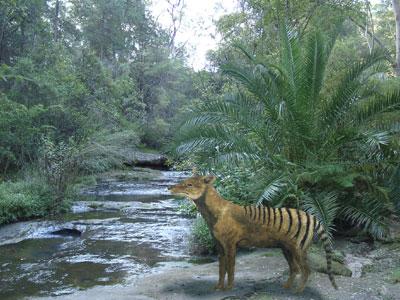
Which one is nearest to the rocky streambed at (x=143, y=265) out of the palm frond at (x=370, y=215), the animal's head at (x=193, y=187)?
the palm frond at (x=370, y=215)

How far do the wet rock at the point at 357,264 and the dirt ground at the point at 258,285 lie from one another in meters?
0.04

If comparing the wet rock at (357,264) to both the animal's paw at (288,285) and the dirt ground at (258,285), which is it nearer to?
the dirt ground at (258,285)

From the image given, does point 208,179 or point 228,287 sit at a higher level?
point 208,179

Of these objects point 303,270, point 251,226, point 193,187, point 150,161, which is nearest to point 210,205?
point 193,187

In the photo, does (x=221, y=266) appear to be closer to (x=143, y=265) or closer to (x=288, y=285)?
(x=288, y=285)

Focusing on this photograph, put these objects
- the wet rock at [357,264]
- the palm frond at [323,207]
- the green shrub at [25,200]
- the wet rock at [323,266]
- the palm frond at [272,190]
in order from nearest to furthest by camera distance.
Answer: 1. the wet rock at [323,266]
2. the wet rock at [357,264]
3. the palm frond at [272,190]
4. the palm frond at [323,207]
5. the green shrub at [25,200]

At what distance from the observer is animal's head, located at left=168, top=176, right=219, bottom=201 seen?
472 cm

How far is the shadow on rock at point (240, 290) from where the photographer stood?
472cm

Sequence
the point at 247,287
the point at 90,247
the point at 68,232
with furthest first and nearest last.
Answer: the point at 68,232 < the point at 90,247 < the point at 247,287

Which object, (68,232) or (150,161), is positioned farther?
(150,161)

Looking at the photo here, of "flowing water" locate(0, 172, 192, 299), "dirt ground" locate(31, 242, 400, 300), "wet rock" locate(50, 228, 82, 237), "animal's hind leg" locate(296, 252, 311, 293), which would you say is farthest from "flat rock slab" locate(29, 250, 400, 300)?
"wet rock" locate(50, 228, 82, 237)

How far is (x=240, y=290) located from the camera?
16.1 ft

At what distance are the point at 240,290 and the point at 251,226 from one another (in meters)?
0.74

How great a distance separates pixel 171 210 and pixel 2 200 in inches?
181
